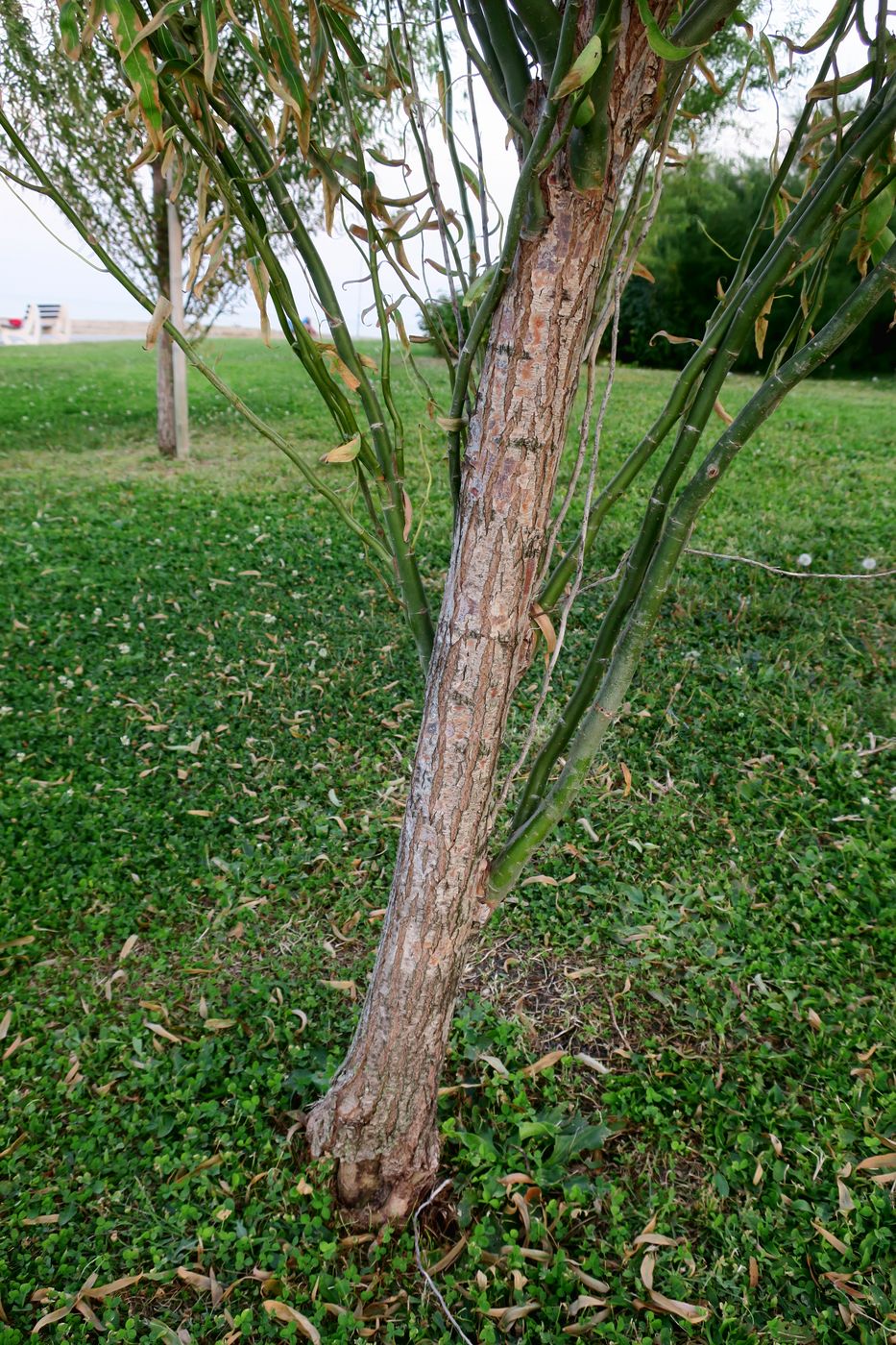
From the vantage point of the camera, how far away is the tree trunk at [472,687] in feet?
4.43

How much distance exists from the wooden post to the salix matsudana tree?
16.9 feet

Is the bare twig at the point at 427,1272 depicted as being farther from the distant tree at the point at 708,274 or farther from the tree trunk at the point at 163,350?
the distant tree at the point at 708,274

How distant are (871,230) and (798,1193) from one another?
1960mm

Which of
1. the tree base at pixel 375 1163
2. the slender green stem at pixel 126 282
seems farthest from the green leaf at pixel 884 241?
the tree base at pixel 375 1163

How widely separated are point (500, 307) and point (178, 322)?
6.58 metres

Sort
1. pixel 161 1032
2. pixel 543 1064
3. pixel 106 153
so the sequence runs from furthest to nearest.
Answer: pixel 106 153
pixel 161 1032
pixel 543 1064

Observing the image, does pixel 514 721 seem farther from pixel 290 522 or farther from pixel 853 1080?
pixel 290 522

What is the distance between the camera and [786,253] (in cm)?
136

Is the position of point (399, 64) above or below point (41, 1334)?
above

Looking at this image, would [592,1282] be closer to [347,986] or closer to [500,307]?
[347,986]

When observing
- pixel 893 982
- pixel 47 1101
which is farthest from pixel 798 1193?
pixel 47 1101

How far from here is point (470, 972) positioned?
2.58 m

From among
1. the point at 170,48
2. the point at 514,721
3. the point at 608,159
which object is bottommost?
the point at 514,721

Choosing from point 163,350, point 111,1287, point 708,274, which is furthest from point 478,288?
point 708,274
